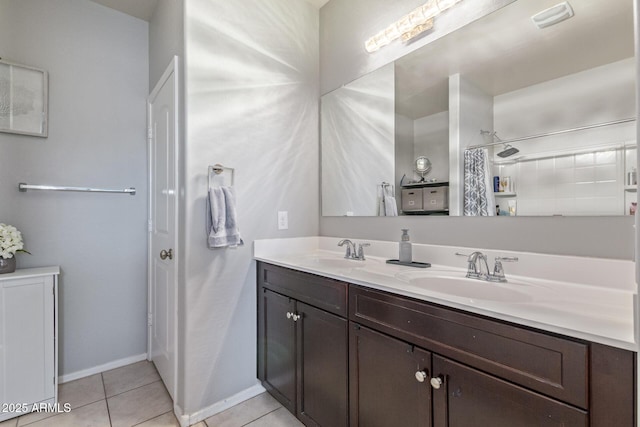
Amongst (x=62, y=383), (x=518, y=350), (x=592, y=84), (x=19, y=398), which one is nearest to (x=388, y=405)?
(x=518, y=350)

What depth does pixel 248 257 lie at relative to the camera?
5.92 ft

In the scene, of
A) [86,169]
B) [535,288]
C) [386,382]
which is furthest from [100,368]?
[535,288]

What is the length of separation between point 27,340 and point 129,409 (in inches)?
Result: 26.6

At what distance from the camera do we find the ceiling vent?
113 centimetres

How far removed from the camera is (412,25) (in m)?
1.57

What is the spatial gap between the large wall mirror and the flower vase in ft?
6.85

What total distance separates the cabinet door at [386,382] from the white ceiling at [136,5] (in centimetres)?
221

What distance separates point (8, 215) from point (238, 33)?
1780mm

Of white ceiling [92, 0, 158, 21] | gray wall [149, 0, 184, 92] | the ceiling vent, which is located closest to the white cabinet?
gray wall [149, 0, 184, 92]

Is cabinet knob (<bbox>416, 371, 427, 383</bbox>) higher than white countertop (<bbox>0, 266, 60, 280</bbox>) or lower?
lower

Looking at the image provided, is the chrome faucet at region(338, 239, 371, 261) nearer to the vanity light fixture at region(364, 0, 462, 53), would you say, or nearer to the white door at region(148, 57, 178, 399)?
the white door at region(148, 57, 178, 399)

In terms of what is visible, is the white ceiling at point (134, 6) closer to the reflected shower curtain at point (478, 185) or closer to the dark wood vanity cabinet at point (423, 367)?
the dark wood vanity cabinet at point (423, 367)

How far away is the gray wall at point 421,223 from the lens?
106 centimetres

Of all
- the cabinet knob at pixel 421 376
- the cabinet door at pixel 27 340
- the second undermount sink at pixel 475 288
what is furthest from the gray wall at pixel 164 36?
the cabinet knob at pixel 421 376
